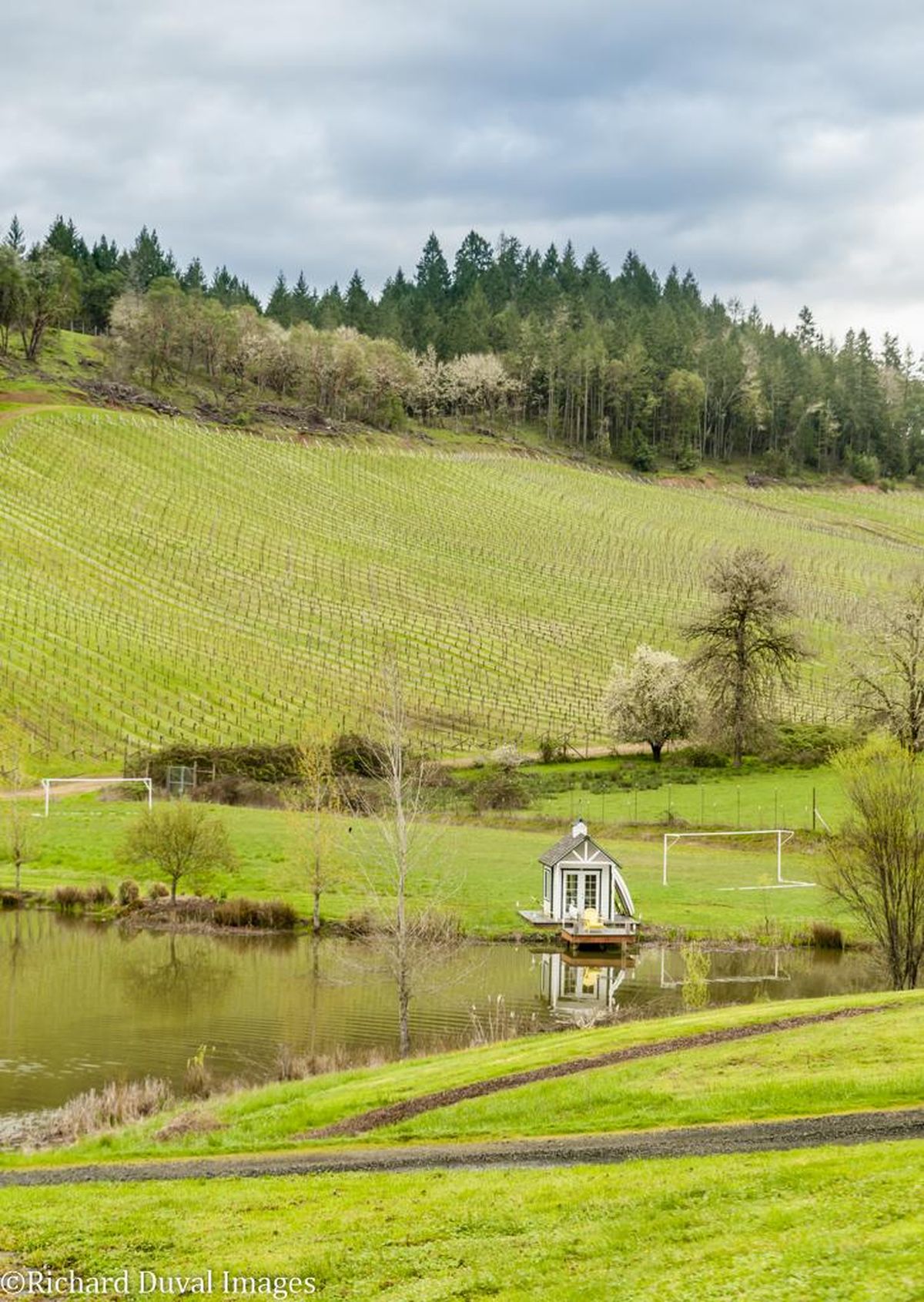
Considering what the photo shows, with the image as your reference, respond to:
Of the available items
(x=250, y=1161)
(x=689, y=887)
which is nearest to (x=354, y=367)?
(x=689, y=887)

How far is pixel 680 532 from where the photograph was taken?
161m

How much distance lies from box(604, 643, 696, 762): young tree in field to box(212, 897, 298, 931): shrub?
36617 mm

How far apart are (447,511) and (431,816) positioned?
90.5 meters

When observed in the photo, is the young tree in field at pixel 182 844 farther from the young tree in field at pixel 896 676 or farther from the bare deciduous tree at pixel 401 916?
the young tree in field at pixel 896 676

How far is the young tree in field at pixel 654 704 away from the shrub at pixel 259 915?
120 feet

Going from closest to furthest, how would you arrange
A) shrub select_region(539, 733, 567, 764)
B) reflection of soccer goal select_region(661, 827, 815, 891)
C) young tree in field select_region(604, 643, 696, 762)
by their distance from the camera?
1. reflection of soccer goal select_region(661, 827, 815, 891)
2. young tree in field select_region(604, 643, 696, 762)
3. shrub select_region(539, 733, 567, 764)

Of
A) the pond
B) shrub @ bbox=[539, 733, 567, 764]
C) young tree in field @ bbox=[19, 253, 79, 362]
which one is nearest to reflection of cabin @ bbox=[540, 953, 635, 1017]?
the pond

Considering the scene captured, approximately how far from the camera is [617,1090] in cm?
2264

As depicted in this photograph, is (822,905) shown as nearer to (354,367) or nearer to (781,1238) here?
(781,1238)

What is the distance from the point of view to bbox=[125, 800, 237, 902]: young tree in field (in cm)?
5409

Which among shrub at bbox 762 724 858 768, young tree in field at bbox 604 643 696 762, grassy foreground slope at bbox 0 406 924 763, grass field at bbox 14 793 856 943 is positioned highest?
grassy foreground slope at bbox 0 406 924 763

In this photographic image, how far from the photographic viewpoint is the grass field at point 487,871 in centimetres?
5094

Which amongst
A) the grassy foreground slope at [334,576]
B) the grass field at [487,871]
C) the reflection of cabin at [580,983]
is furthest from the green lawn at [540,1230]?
the grassy foreground slope at [334,576]

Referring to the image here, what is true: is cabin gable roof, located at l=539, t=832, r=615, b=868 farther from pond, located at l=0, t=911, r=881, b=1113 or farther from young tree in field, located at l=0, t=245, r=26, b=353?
young tree in field, located at l=0, t=245, r=26, b=353
